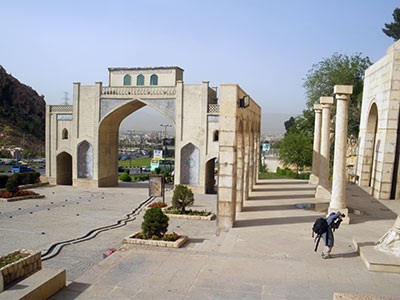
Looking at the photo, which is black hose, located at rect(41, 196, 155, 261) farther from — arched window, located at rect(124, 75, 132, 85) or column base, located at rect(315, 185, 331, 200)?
arched window, located at rect(124, 75, 132, 85)

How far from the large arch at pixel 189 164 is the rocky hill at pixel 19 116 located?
4848cm

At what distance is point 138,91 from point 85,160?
638cm

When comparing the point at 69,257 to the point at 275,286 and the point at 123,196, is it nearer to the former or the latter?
the point at 275,286

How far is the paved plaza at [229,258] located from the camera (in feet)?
22.2

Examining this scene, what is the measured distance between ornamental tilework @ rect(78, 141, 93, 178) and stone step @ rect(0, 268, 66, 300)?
1995 cm

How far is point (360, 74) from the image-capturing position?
36594 mm

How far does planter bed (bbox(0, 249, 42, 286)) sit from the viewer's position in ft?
21.0

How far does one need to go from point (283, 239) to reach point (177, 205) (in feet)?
24.5

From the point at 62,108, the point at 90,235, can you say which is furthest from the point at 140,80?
the point at 90,235

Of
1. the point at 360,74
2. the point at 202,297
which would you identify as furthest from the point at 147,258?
the point at 360,74

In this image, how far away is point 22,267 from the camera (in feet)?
22.4

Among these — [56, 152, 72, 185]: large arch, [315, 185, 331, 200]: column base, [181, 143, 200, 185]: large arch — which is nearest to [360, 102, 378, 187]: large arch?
[315, 185, 331, 200]: column base

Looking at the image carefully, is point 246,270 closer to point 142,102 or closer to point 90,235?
point 90,235

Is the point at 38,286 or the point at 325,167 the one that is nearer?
the point at 38,286
